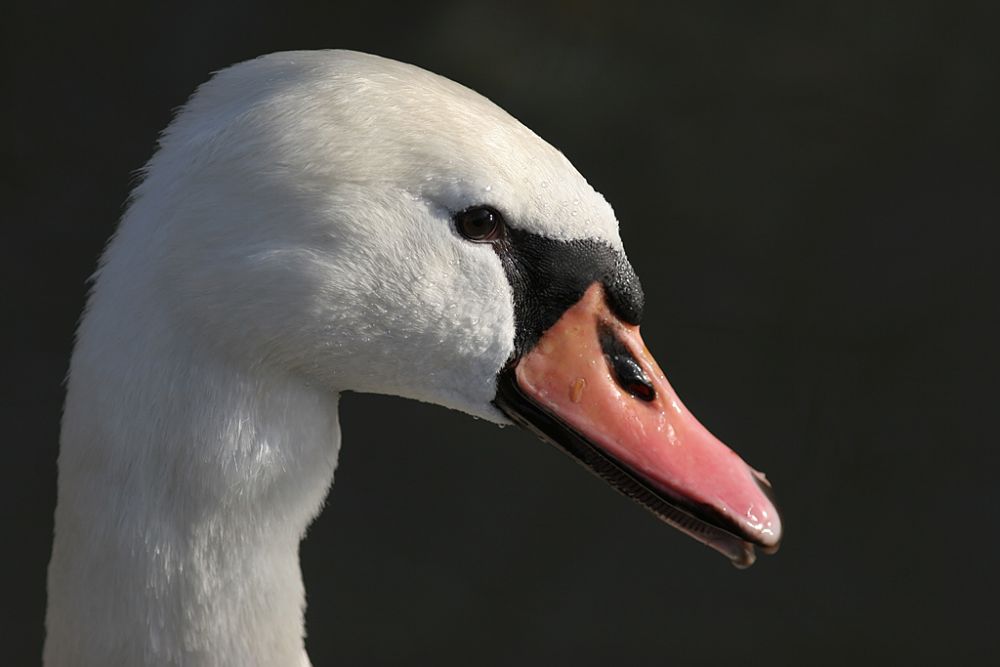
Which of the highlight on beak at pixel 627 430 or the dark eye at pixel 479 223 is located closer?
the dark eye at pixel 479 223

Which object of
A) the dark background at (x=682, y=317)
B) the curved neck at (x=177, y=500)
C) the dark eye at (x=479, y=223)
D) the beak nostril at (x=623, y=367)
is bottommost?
the dark background at (x=682, y=317)

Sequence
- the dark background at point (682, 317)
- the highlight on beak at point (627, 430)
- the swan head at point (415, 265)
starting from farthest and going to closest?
the dark background at point (682, 317) < the highlight on beak at point (627, 430) < the swan head at point (415, 265)

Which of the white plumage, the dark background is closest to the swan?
the white plumage

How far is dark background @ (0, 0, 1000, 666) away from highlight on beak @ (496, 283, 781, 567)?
209cm

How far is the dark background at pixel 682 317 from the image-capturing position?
4.24m

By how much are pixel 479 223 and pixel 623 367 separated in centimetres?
36

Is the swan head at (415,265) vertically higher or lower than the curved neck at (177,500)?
higher

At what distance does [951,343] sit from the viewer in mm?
4488

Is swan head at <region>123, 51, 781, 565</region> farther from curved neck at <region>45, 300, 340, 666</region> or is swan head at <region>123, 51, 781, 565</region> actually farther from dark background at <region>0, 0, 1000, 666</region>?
dark background at <region>0, 0, 1000, 666</region>

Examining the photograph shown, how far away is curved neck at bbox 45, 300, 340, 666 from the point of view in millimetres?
2000

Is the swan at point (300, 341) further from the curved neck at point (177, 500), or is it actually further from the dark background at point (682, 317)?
the dark background at point (682, 317)

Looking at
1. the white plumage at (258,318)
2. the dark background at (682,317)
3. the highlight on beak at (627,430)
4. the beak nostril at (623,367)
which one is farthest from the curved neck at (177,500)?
the dark background at (682,317)

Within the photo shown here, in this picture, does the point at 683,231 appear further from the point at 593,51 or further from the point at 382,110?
the point at 382,110

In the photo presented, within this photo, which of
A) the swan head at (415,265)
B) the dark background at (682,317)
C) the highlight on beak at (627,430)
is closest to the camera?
the swan head at (415,265)
